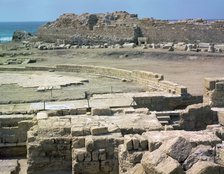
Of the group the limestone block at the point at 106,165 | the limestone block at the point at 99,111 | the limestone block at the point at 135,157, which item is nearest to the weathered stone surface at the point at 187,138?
the limestone block at the point at 135,157

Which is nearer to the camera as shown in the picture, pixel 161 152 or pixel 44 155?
pixel 161 152

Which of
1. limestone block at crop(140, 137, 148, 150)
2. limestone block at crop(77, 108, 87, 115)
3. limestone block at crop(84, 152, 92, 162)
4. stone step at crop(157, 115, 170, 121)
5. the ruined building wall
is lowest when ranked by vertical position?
→ limestone block at crop(84, 152, 92, 162)

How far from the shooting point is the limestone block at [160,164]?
716 centimetres

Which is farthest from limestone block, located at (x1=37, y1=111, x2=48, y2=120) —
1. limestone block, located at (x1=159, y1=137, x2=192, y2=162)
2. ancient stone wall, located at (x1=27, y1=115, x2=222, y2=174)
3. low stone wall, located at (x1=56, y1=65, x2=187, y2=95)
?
low stone wall, located at (x1=56, y1=65, x2=187, y2=95)

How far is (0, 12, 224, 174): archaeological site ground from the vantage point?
8.46m

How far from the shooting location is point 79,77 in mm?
22078

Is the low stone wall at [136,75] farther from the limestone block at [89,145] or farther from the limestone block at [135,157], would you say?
the limestone block at [135,157]

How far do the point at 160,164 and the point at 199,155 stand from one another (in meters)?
0.71

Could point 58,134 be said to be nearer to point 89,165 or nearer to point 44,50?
point 89,165

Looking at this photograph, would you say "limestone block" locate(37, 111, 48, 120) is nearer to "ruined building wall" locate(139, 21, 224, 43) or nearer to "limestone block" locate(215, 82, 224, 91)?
"limestone block" locate(215, 82, 224, 91)

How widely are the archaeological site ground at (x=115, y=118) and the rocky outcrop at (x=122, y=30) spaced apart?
27.0 feet

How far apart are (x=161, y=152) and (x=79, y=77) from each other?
14697 mm

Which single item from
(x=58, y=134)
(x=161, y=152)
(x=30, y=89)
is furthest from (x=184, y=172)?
(x=30, y=89)

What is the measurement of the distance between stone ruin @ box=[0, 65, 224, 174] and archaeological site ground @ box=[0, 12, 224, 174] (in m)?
0.02
